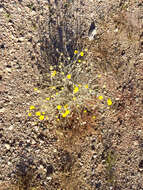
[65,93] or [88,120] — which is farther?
[88,120]

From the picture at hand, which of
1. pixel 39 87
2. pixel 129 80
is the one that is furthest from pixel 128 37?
pixel 39 87

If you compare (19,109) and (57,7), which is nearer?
(19,109)

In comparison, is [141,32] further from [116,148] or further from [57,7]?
[116,148]

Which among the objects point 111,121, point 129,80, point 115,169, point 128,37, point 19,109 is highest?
point 128,37

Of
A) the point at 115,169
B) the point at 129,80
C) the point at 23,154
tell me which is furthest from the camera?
the point at 129,80

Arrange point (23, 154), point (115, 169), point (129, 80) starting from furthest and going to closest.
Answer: point (129, 80), point (115, 169), point (23, 154)

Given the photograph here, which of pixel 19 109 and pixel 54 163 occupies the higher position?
pixel 19 109

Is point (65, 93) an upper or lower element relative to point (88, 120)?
upper
